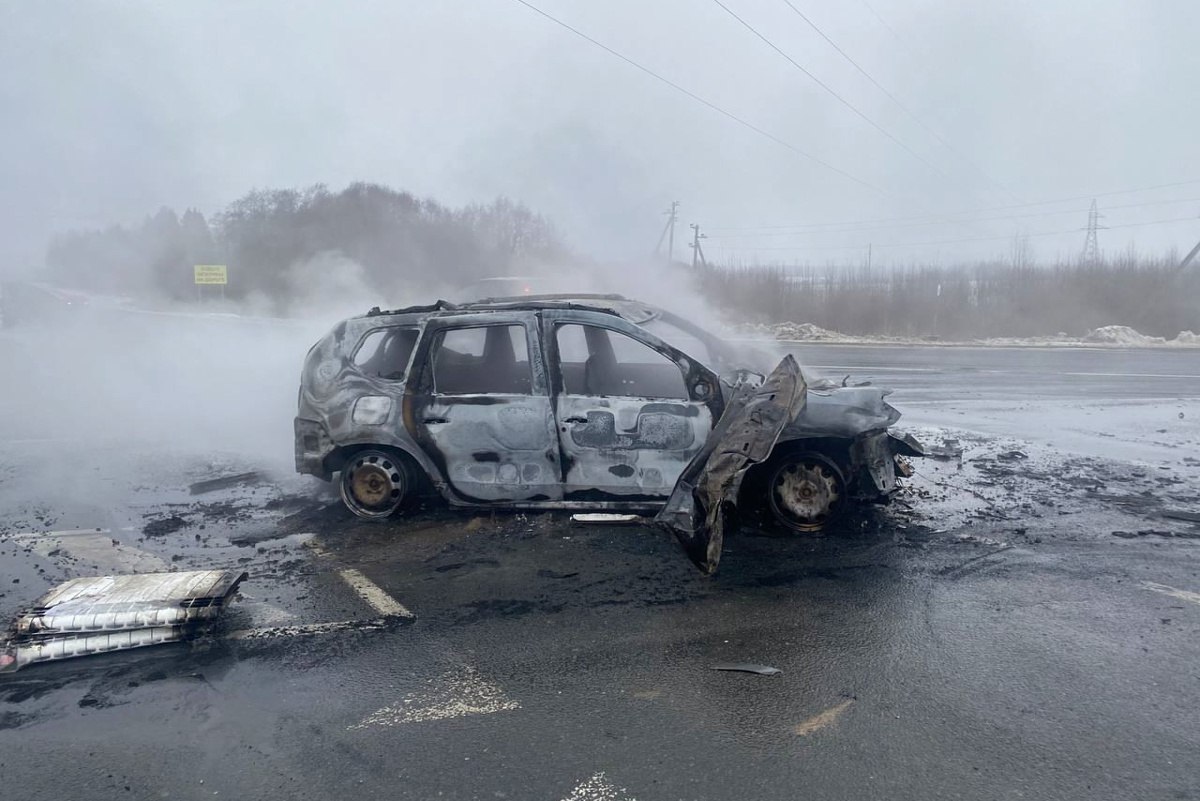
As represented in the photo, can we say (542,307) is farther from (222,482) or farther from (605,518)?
(222,482)

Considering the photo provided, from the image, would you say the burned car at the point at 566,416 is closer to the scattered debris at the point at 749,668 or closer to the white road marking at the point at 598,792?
the scattered debris at the point at 749,668

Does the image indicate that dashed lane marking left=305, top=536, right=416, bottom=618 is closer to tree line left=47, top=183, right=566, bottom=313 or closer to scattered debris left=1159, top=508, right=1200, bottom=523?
scattered debris left=1159, top=508, right=1200, bottom=523

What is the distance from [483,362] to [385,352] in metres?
0.76

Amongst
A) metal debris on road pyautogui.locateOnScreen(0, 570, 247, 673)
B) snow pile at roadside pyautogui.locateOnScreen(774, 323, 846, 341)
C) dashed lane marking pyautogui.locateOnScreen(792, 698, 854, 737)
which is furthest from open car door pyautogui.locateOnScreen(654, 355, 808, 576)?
snow pile at roadside pyautogui.locateOnScreen(774, 323, 846, 341)

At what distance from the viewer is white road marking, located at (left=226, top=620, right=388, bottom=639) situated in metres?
4.10

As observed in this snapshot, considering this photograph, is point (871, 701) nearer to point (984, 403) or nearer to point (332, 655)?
point (332, 655)

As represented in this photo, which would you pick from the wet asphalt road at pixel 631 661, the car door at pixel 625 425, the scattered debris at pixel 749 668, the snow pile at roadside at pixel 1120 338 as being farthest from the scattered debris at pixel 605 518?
the snow pile at roadside at pixel 1120 338

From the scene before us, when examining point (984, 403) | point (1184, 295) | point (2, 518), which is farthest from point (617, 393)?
point (1184, 295)

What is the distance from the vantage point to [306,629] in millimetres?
4172

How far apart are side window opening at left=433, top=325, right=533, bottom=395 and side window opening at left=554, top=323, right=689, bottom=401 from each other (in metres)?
0.34

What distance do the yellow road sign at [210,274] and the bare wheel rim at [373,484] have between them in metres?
22.5

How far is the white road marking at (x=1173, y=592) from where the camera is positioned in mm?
4410

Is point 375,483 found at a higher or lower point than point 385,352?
lower

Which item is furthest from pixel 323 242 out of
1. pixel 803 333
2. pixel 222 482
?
pixel 222 482
